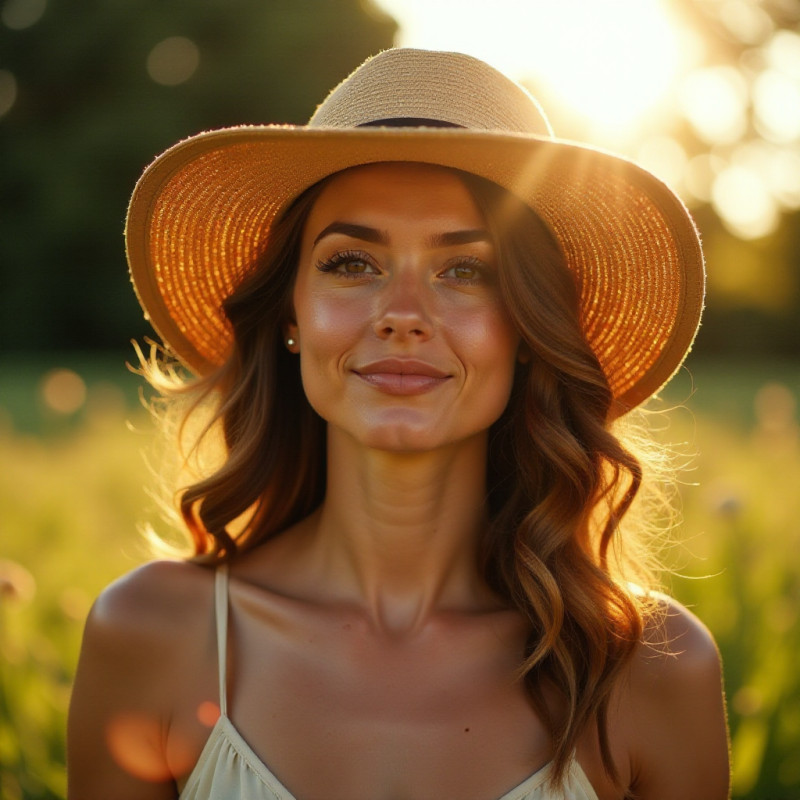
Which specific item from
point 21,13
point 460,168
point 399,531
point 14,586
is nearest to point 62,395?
point 14,586

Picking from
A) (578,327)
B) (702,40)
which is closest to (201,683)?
(578,327)

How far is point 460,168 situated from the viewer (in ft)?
8.40

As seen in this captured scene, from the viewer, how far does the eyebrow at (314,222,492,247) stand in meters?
2.58

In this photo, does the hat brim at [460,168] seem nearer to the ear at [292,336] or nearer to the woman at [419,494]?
the woman at [419,494]

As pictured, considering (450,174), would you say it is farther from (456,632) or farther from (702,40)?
(702,40)

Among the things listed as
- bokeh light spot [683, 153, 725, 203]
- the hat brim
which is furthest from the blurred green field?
bokeh light spot [683, 153, 725, 203]

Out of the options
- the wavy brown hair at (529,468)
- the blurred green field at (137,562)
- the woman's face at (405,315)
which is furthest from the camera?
the blurred green field at (137,562)

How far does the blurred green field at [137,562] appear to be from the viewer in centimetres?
363

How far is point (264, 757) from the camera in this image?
2.54 metres

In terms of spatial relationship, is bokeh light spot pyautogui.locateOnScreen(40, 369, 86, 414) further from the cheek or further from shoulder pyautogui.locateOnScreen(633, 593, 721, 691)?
shoulder pyautogui.locateOnScreen(633, 593, 721, 691)

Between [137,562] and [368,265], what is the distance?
2610 millimetres

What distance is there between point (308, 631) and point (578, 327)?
3.47 feet

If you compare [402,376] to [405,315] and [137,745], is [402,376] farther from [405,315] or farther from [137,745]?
[137,745]

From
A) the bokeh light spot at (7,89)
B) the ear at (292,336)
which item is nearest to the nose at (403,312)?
the ear at (292,336)
